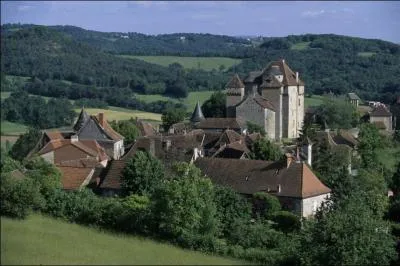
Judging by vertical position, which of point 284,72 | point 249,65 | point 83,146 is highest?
point 284,72

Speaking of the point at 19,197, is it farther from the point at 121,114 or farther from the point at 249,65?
the point at 249,65

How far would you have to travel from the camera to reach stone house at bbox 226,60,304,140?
47.3 metres

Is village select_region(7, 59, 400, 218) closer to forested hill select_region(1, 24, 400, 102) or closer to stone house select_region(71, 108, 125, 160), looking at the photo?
stone house select_region(71, 108, 125, 160)

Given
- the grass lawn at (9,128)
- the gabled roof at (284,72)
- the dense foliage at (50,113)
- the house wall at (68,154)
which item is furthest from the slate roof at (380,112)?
the grass lawn at (9,128)

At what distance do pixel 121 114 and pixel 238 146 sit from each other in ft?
113

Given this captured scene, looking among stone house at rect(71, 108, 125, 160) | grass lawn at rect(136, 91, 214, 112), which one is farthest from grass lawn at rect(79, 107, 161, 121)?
stone house at rect(71, 108, 125, 160)

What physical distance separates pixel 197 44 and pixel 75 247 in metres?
166

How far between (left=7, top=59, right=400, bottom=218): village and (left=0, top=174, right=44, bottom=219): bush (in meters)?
3.59

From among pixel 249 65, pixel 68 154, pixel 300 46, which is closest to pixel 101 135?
pixel 68 154

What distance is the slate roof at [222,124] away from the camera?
150 feet

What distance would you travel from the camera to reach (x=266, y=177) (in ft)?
96.7

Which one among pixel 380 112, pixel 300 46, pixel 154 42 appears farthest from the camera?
pixel 154 42

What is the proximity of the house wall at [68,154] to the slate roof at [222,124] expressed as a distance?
1242 centimetres

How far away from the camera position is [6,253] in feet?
44.8
